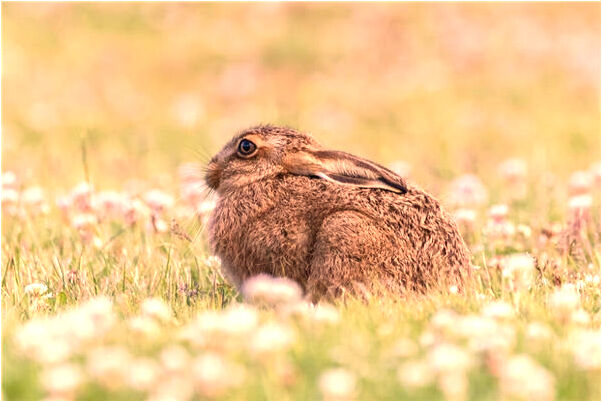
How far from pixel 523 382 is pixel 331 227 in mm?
2380

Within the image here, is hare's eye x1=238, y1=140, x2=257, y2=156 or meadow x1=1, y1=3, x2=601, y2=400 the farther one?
hare's eye x1=238, y1=140, x2=257, y2=156

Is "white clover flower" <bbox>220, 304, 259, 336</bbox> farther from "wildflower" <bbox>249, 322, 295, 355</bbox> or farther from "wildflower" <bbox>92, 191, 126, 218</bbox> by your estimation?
"wildflower" <bbox>92, 191, 126, 218</bbox>

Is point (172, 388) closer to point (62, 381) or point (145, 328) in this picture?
point (62, 381)

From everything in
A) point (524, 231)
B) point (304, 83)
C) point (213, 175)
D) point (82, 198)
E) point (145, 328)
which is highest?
point (304, 83)

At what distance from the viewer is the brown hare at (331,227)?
19.2ft

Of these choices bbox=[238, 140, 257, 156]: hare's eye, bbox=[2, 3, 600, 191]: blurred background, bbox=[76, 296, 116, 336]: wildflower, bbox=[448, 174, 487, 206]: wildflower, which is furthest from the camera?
bbox=[2, 3, 600, 191]: blurred background

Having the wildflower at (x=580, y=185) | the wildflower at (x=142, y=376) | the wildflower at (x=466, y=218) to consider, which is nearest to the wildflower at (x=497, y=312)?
the wildflower at (x=142, y=376)

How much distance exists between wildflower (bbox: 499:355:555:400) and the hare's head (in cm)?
239

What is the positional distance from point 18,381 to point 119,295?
1950mm

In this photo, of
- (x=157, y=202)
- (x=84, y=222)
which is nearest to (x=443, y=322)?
(x=157, y=202)

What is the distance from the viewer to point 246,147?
6691 mm

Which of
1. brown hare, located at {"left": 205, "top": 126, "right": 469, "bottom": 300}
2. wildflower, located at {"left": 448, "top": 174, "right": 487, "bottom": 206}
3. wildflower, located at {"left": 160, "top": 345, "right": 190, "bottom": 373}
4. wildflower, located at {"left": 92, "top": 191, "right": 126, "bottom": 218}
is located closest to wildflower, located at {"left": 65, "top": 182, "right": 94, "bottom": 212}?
wildflower, located at {"left": 92, "top": 191, "right": 126, "bottom": 218}

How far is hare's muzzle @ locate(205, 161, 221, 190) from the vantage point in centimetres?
682

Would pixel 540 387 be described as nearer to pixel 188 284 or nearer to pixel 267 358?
pixel 267 358
